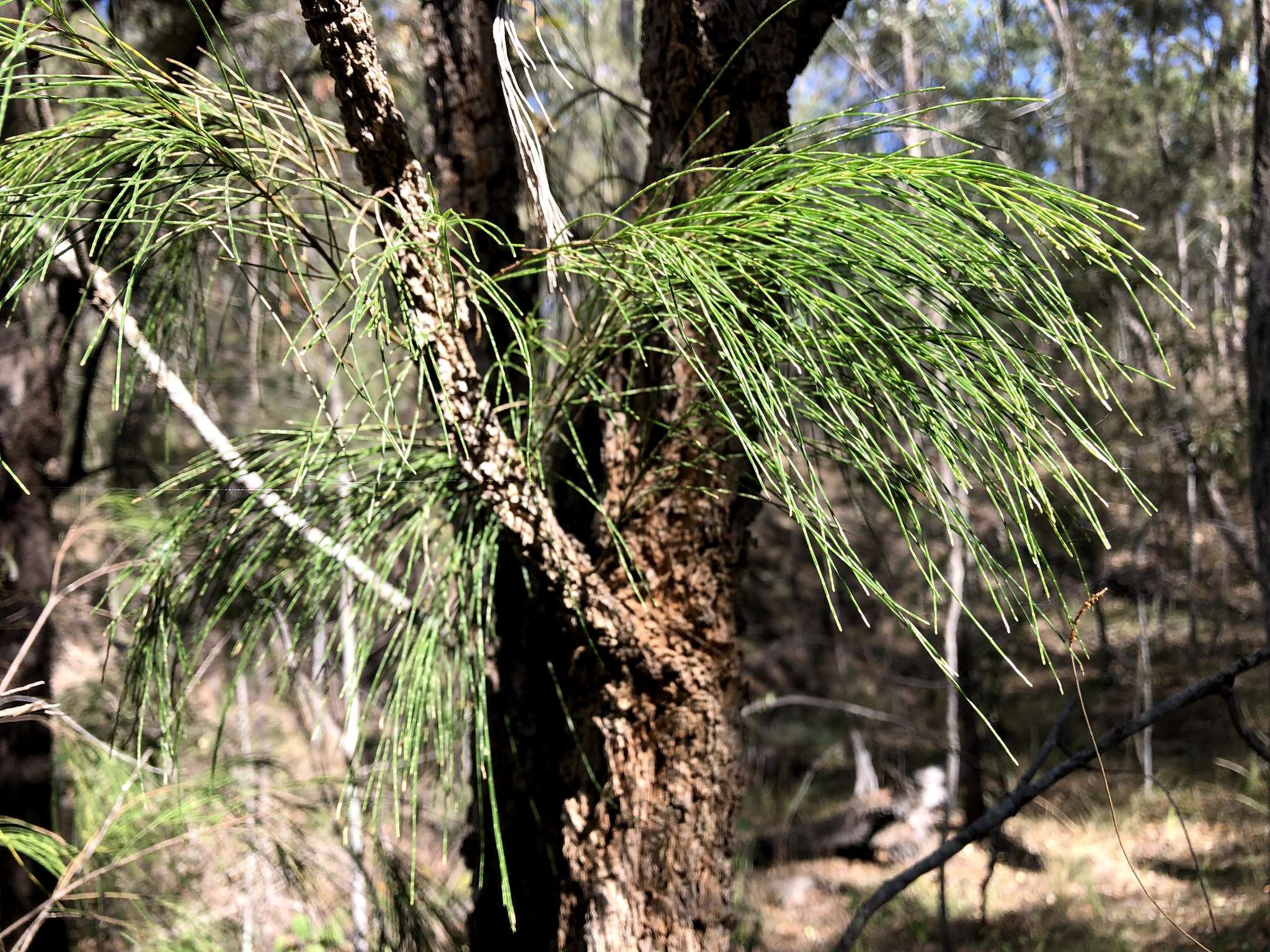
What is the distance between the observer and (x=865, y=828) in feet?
18.6

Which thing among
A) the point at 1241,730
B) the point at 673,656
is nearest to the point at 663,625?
the point at 673,656

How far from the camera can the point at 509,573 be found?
3.96 ft

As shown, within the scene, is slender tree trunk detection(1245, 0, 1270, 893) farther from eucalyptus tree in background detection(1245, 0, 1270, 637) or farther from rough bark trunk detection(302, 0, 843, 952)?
rough bark trunk detection(302, 0, 843, 952)

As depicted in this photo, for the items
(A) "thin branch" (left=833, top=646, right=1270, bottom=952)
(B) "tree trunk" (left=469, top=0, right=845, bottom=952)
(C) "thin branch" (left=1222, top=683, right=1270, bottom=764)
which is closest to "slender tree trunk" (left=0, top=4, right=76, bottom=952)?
(B) "tree trunk" (left=469, top=0, right=845, bottom=952)

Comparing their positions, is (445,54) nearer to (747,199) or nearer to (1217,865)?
(747,199)

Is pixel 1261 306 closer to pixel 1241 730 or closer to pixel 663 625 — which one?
pixel 1241 730

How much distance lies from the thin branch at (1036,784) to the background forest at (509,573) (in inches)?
2.5

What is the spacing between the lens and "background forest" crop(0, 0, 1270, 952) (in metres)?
0.94

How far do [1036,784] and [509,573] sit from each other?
0.70 meters

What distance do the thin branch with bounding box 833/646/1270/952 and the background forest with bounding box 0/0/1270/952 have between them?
0.06m

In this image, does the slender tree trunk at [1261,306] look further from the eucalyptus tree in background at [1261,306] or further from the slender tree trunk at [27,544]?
the slender tree trunk at [27,544]

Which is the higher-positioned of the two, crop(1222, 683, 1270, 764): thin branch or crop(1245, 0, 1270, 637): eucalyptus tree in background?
crop(1245, 0, 1270, 637): eucalyptus tree in background

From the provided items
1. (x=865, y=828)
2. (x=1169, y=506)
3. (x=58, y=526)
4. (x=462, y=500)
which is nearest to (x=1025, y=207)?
(x=462, y=500)

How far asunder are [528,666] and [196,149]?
2.34ft
